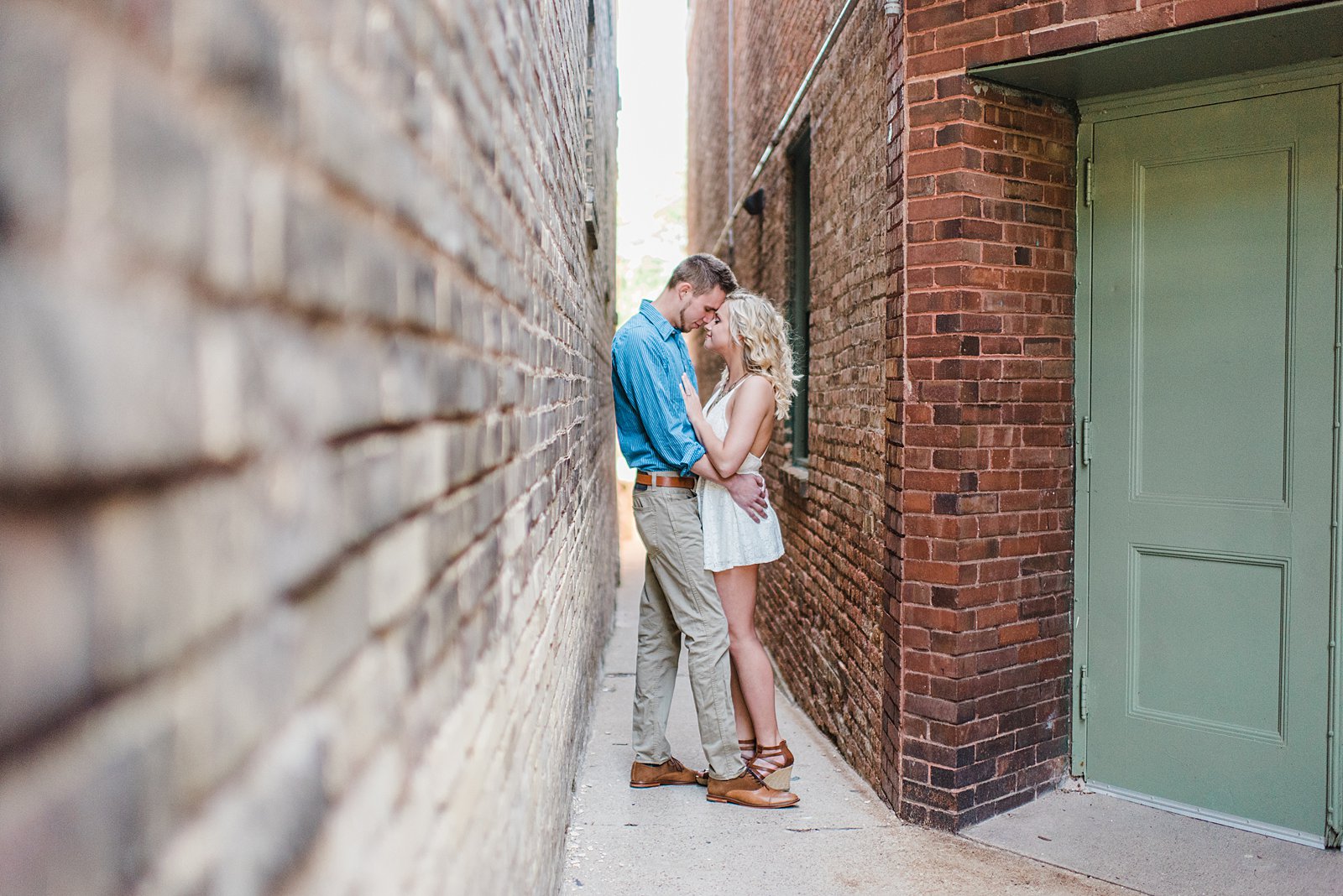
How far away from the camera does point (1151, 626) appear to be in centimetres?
384

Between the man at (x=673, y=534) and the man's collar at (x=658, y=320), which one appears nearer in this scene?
the man at (x=673, y=534)

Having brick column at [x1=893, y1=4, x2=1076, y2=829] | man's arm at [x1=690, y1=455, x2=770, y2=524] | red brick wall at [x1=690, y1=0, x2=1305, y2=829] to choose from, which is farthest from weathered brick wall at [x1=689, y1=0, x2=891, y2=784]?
man's arm at [x1=690, y1=455, x2=770, y2=524]

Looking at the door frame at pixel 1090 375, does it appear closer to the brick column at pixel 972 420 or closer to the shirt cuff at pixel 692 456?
the brick column at pixel 972 420

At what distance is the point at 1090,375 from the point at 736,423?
1494 mm

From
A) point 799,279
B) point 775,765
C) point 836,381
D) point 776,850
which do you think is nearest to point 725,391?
point 836,381

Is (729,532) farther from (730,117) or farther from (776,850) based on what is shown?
(730,117)

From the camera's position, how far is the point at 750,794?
12.7 feet

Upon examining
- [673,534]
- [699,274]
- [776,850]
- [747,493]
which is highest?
[699,274]

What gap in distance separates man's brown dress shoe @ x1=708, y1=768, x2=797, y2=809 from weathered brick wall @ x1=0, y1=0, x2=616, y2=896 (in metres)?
2.63

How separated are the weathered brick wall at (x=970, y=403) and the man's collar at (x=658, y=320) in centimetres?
98

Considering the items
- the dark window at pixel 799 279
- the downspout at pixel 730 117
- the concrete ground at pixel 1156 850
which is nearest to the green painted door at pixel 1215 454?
the concrete ground at pixel 1156 850

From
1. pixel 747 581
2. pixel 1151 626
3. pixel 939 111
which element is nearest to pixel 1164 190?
pixel 939 111

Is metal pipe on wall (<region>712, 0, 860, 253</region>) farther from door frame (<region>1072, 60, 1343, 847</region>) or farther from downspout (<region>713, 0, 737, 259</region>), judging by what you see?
door frame (<region>1072, 60, 1343, 847</region>)

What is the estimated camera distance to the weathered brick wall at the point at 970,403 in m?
3.63
